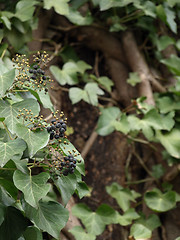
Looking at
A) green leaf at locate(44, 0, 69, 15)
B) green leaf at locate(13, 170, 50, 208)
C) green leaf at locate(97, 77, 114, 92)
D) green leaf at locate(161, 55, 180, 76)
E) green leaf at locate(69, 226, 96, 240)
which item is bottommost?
green leaf at locate(69, 226, 96, 240)

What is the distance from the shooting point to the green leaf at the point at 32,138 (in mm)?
820

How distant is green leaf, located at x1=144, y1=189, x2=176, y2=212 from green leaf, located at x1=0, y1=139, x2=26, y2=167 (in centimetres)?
110

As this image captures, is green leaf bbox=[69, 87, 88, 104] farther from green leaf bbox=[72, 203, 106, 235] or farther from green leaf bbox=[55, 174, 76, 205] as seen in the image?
green leaf bbox=[55, 174, 76, 205]

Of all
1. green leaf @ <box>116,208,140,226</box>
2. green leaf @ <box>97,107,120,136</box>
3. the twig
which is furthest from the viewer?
the twig

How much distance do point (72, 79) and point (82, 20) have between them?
1.17 feet

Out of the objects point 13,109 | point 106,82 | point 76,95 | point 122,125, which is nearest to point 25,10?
point 76,95

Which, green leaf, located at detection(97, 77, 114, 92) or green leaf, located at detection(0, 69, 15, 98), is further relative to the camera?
green leaf, located at detection(97, 77, 114, 92)

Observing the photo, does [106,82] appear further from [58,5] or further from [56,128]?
[56,128]

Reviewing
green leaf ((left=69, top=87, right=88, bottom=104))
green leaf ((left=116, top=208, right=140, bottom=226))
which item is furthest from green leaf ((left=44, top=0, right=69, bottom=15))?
green leaf ((left=116, top=208, right=140, bottom=226))

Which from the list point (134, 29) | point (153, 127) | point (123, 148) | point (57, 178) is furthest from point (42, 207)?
point (134, 29)

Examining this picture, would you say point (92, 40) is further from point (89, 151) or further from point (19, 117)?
point (19, 117)

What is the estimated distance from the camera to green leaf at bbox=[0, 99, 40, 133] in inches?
35.1

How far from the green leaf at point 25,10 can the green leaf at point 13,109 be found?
2.57 feet

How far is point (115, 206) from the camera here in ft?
6.26
